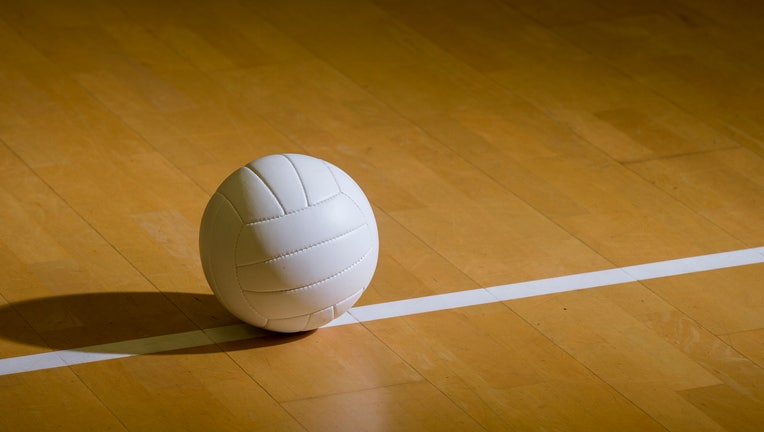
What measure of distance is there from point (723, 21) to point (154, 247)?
3411 millimetres

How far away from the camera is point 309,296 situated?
3.71 metres

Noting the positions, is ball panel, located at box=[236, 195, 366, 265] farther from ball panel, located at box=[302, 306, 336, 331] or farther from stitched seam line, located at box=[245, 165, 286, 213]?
ball panel, located at box=[302, 306, 336, 331]

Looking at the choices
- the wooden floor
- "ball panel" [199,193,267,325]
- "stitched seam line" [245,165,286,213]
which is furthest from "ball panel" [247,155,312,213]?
the wooden floor

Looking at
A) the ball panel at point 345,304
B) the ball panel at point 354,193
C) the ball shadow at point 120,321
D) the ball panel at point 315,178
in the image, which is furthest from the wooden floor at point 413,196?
the ball panel at point 315,178

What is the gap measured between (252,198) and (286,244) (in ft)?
0.54

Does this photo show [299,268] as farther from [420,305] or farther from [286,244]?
[420,305]

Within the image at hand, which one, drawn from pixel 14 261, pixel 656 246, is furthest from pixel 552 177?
pixel 14 261

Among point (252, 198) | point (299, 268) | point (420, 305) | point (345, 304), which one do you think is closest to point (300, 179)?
point (252, 198)

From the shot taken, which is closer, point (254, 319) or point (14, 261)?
point (254, 319)

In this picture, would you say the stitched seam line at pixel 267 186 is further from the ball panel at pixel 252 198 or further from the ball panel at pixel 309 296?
the ball panel at pixel 309 296

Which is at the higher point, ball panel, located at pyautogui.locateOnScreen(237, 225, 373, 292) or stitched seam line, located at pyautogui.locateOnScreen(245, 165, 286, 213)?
stitched seam line, located at pyautogui.locateOnScreen(245, 165, 286, 213)

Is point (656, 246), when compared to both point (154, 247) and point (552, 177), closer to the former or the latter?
point (552, 177)

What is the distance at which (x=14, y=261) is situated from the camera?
14.0ft

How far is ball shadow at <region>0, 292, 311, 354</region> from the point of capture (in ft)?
12.7
